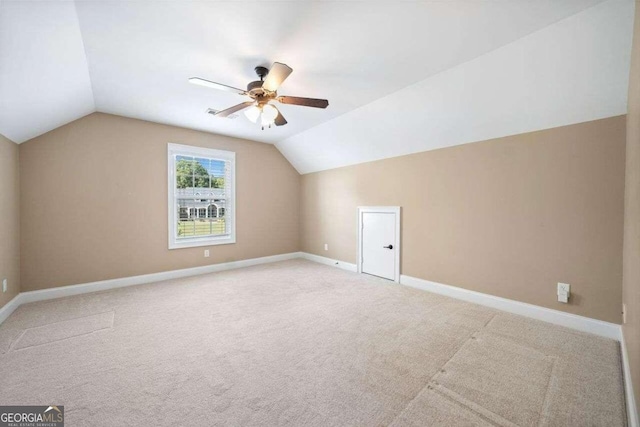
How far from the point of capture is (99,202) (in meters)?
3.70

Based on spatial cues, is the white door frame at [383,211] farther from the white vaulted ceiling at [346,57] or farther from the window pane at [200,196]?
the window pane at [200,196]

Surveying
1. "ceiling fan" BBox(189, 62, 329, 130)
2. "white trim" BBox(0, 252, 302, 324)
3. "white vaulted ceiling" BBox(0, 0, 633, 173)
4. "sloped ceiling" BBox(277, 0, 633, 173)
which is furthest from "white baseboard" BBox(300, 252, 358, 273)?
"ceiling fan" BBox(189, 62, 329, 130)

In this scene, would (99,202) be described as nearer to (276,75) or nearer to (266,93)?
(266,93)

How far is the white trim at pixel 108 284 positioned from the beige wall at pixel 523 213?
329 cm

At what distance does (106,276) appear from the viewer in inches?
148

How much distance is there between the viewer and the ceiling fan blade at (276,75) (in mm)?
2022

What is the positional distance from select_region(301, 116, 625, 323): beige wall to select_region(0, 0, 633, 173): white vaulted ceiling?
0.27 metres

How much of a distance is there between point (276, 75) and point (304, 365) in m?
2.40

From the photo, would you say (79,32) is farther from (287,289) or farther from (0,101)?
(287,289)

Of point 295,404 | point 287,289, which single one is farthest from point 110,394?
point 287,289

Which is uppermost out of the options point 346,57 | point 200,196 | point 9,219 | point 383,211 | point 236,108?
point 346,57

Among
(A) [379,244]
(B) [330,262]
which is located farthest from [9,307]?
(A) [379,244]

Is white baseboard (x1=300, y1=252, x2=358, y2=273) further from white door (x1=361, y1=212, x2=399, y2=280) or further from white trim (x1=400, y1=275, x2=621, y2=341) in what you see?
white trim (x1=400, y1=275, x2=621, y2=341)

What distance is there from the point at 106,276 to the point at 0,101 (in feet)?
8.30
